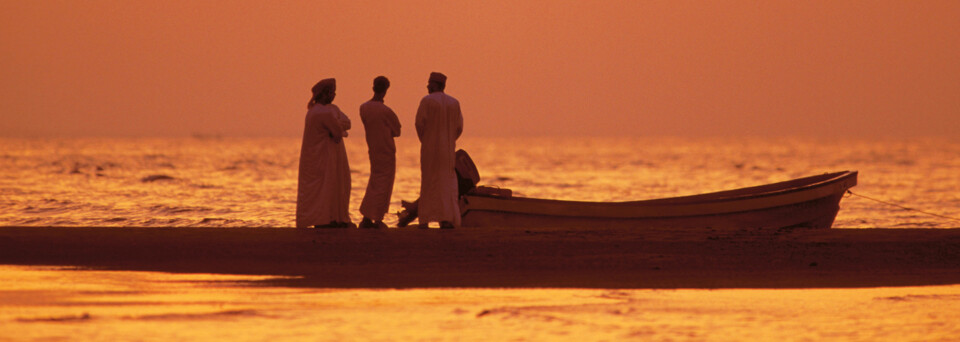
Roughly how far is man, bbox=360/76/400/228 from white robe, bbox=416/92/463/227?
A: 36cm

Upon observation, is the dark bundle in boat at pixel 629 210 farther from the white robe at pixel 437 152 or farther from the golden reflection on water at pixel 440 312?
the golden reflection on water at pixel 440 312

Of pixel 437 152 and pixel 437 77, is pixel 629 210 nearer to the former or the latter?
pixel 437 152

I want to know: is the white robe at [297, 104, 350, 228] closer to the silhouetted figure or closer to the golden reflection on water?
the silhouetted figure

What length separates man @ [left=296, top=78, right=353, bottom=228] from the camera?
49.4ft

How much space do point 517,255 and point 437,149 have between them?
203 centimetres

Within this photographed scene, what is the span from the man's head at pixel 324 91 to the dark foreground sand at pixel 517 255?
1488 mm

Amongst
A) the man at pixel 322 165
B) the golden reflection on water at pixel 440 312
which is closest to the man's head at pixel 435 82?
the man at pixel 322 165

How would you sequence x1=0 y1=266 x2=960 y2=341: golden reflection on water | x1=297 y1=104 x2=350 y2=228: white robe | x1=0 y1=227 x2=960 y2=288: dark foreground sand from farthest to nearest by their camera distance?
x1=297 y1=104 x2=350 y2=228: white robe < x1=0 y1=227 x2=960 y2=288: dark foreground sand < x1=0 y1=266 x2=960 y2=341: golden reflection on water

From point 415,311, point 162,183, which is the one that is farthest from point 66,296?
point 162,183

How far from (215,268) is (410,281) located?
6.66 ft

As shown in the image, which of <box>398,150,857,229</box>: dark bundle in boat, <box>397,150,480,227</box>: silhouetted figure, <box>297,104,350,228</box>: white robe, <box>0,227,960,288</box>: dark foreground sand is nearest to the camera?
<box>0,227,960,288</box>: dark foreground sand

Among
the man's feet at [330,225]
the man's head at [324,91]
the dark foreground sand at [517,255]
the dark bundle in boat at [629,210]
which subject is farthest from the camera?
the dark bundle in boat at [629,210]

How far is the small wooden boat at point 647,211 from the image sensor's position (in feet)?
52.4

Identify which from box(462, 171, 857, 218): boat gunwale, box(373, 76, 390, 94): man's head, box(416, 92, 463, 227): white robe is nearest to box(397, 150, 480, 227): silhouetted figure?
box(462, 171, 857, 218): boat gunwale
